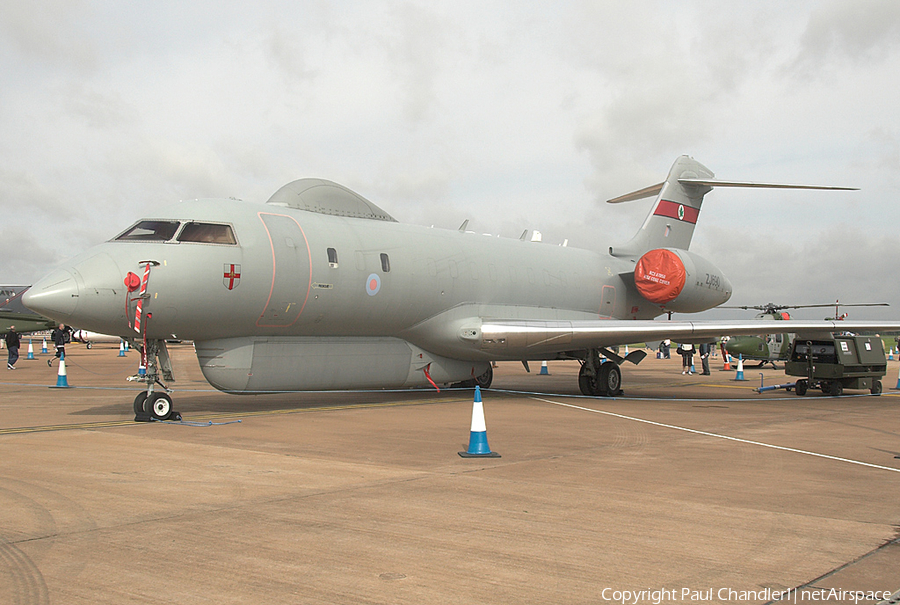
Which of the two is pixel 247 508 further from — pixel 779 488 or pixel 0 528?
pixel 779 488

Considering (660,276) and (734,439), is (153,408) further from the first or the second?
(660,276)

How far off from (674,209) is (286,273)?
14.0 metres

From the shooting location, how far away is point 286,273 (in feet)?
39.4

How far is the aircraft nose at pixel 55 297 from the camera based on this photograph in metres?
9.95

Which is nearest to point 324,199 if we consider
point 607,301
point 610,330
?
point 610,330

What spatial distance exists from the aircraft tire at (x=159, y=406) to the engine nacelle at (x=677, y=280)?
43.1ft

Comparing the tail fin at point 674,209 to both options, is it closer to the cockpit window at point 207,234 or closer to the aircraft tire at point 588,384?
the aircraft tire at point 588,384

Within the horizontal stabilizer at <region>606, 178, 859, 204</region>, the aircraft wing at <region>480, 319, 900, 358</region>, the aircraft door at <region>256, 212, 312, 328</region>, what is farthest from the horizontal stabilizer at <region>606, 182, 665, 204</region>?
the aircraft door at <region>256, 212, 312, 328</region>

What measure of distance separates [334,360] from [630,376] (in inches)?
659

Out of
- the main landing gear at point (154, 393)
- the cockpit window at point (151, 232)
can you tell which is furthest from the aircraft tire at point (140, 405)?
the cockpit window at point (151, 232)

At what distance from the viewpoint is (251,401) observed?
47.6ft

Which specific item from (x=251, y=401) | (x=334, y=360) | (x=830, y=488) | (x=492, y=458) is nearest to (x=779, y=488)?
(x=830, y=488)

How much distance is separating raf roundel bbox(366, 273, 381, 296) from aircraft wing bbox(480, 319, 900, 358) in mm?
2743

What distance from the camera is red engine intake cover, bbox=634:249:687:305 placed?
18984mm
